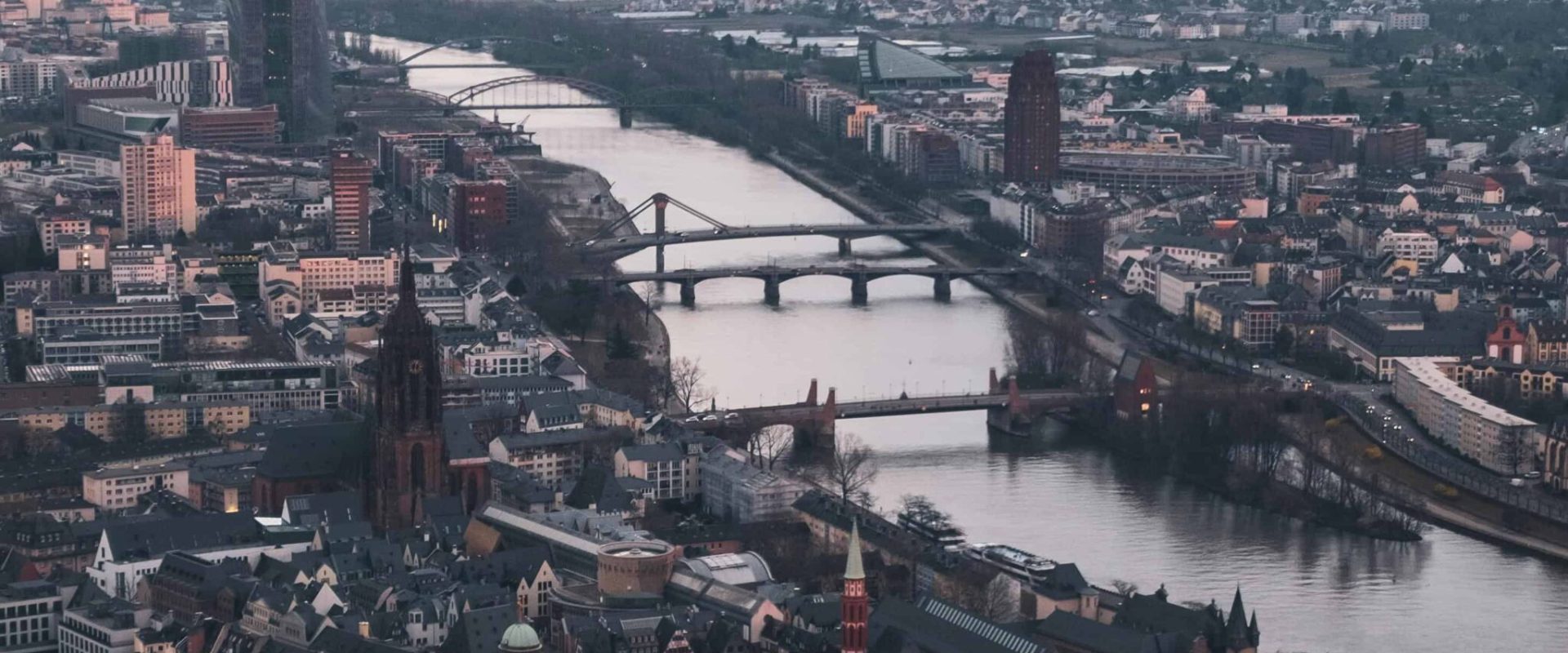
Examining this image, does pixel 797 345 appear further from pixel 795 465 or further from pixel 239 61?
pixel 239 61

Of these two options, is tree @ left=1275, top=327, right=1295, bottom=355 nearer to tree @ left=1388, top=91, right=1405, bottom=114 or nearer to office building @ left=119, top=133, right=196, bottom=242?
office building @ left=119, top=133, right=196, bottom=242

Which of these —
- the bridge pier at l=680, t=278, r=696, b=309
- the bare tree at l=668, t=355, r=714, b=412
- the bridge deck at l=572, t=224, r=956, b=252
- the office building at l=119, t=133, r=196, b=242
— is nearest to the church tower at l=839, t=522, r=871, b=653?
the bare tree at l=668, t=355, r=714, b=412

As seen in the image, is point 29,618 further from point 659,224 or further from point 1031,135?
point 1031,135

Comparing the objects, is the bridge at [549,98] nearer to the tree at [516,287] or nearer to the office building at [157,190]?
the office building at [157,190]

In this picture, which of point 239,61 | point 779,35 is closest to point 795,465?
point 239,61

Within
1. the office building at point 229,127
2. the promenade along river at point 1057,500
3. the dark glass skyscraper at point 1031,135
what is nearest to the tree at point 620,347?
the promenade along river at point 1057,500
